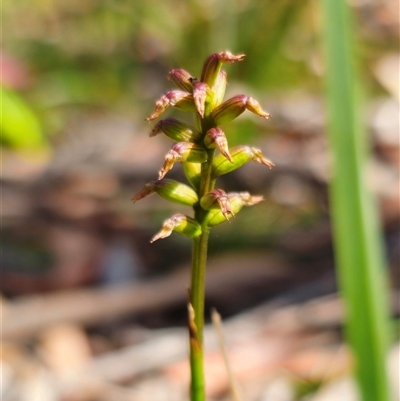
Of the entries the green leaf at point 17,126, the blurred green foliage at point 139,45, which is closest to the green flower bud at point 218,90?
the green leaf at point 17,126

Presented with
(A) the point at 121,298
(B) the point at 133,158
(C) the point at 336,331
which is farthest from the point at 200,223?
(B) the point at 133,158

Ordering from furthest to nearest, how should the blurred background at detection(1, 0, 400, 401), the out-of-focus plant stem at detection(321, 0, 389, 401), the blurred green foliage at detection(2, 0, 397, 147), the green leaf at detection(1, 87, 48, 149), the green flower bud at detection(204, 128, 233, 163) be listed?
the blurred green foliage at detection(2, 0, 397, 147)
the green leaf at detection(1, 87, 48, 149)
the blurred background at detection(1, 0, 400, 401)
the out-of-focus plant stem at detection(321, 0, 389, 401)
the green flower bud at detection(204, 128, 233, 163)

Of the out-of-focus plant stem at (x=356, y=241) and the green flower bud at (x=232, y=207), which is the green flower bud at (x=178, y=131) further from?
the out-of-focus plant stem at (x=356, y=241)

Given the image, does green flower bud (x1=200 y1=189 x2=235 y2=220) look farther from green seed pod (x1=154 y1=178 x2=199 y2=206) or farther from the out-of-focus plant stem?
the out-of-focus plant stem

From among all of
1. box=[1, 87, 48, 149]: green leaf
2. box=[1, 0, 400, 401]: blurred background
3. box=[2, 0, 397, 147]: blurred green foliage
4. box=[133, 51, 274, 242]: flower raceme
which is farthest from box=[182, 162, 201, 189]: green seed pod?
box=[2, 0, 397, 147]: blurred green foliage

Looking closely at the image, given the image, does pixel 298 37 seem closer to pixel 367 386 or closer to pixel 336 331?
pixel 336 331

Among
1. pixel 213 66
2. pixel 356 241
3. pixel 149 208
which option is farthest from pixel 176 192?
pixel 149 208

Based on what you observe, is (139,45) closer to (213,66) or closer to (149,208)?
(149,208)
